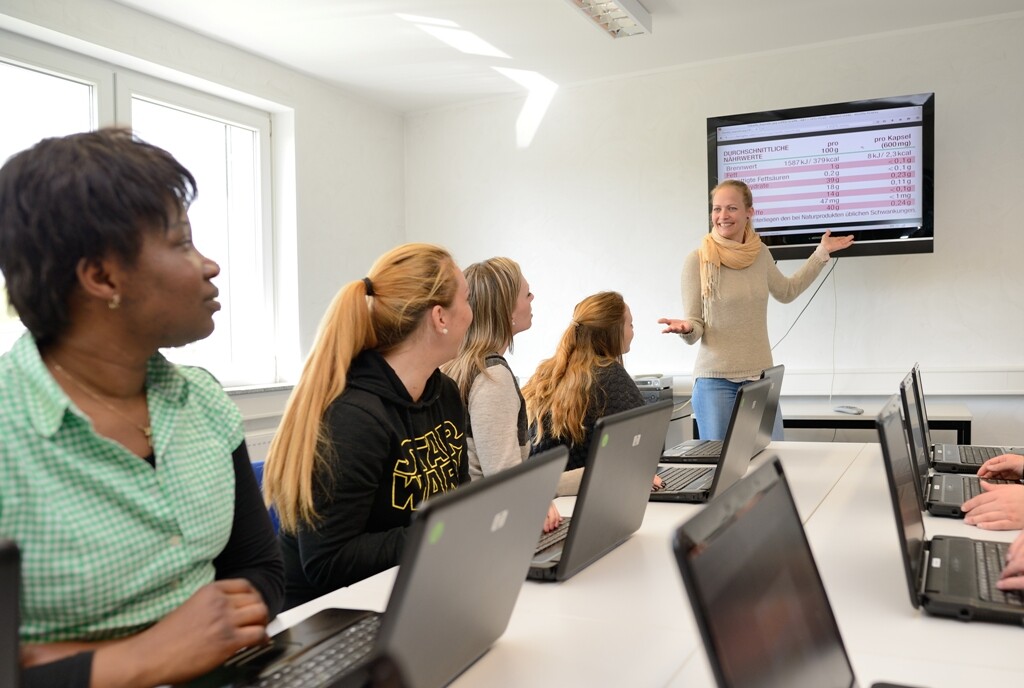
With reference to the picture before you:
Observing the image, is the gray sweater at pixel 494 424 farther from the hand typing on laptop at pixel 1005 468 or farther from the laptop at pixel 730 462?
the hand typing on laptop at pixel 1005 468

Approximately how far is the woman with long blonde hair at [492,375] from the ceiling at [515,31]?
1647 mm

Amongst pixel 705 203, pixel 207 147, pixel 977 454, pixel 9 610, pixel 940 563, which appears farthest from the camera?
pixel 705 203

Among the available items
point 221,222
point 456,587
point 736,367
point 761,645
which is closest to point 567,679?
point 456,587

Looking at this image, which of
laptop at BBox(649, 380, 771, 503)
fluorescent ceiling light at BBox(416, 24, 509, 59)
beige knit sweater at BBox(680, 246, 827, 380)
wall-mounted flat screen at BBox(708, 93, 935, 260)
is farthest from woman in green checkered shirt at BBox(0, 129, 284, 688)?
wall-mounted flat screen at BBox(708, 93, 935, 260)

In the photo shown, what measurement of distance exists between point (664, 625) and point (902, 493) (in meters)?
0.42

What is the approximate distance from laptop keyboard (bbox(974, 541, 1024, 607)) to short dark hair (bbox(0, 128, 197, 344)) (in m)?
1.24

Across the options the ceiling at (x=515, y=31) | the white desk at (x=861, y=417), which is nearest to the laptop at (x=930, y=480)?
the white desk at (x=861, y=417)

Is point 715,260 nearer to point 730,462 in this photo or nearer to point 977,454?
point 977,454

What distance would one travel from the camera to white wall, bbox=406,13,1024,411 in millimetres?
3947

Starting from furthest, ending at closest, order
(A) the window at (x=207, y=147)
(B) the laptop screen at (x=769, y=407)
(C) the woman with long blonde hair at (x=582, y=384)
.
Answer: (A) the window at (x=207, y=147) < (B) the laptop screen at (x=769, y=407) < (C) the woman with long blonde hair at (x=582, y=384)

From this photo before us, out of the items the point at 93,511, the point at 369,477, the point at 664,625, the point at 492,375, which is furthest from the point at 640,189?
the point at 93,511

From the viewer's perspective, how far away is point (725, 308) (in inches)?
139

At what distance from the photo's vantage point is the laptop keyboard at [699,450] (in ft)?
8.37

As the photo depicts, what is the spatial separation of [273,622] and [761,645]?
767 mm
